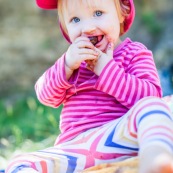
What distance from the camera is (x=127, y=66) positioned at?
1953mm

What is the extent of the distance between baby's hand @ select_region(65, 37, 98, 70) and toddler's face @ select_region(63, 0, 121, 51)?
39 millimetres

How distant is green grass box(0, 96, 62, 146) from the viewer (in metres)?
3.57

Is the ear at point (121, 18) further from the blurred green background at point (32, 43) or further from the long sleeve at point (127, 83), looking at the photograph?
the blurred green background at point (32, 43)

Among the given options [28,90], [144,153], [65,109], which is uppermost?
[28,90]

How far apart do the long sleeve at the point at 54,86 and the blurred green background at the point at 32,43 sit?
1996mm

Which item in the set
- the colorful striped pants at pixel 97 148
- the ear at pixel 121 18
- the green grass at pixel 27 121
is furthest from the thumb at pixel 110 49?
the green grass at pixel 27 121

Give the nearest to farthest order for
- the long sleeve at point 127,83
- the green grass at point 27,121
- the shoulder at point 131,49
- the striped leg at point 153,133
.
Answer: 1. the striped leg at point 153,133
2. the long sleeve at point 127,83
3. the shoulder at point 131,49
4. the green grass at point 27,121

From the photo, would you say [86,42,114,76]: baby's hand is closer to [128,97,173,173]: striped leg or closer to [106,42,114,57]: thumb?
[106,42,114,57]: thumb

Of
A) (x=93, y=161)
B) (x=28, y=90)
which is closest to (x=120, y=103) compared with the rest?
(x=93, y=161)

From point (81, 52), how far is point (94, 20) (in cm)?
11

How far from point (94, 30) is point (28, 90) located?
2787 millimetres

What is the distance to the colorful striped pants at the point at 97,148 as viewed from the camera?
1.64m

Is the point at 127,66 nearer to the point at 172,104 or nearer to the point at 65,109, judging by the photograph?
the point at 65,109

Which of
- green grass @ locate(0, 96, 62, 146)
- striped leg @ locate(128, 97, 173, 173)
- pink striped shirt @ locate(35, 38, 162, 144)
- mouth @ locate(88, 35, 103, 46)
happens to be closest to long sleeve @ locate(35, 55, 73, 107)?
pink striped shirt @ locate(35, 38, 162, 144)
